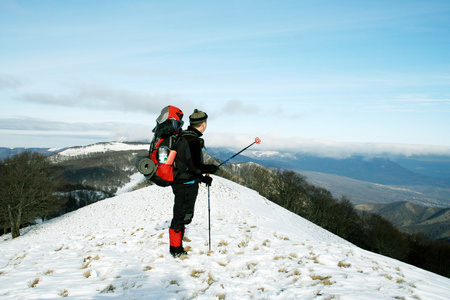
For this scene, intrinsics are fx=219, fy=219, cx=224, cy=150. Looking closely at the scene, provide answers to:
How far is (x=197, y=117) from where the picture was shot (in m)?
6.75

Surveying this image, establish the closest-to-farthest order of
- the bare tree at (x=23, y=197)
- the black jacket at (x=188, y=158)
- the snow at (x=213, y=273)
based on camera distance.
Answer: the snow at (x=213, y=273) → the black jacket at (x=188, y=158) → the bare tree at (x=23, y=197)

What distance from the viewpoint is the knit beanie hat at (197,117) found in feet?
22.0

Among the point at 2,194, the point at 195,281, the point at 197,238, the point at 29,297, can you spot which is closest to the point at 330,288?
the point at 195,281

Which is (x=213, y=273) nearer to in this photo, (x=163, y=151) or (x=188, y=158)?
(x=188, y=158)

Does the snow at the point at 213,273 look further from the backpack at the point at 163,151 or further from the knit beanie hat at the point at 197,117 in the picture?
the knit beanie hat at the point at 197,117

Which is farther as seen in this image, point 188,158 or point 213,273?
point 188,158

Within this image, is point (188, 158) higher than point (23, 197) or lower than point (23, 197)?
higher

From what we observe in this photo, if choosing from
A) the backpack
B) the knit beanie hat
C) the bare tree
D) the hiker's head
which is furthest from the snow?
the bare tree

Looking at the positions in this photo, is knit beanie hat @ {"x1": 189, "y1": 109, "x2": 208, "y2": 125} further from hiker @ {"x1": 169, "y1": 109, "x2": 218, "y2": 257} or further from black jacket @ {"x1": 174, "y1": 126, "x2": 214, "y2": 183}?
black jacket @ {"x1": 174, "y1": 126, "x2": 214, "y2": 183}

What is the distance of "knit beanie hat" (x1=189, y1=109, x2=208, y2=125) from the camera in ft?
22.0

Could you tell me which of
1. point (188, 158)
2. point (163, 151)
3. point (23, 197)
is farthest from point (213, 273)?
point (23, 197)

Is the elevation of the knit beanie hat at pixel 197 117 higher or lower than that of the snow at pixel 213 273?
higher

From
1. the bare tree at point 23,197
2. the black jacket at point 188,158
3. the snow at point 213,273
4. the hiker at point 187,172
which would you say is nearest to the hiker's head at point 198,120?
the hiker at point 187,172

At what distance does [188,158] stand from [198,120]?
125 cm
